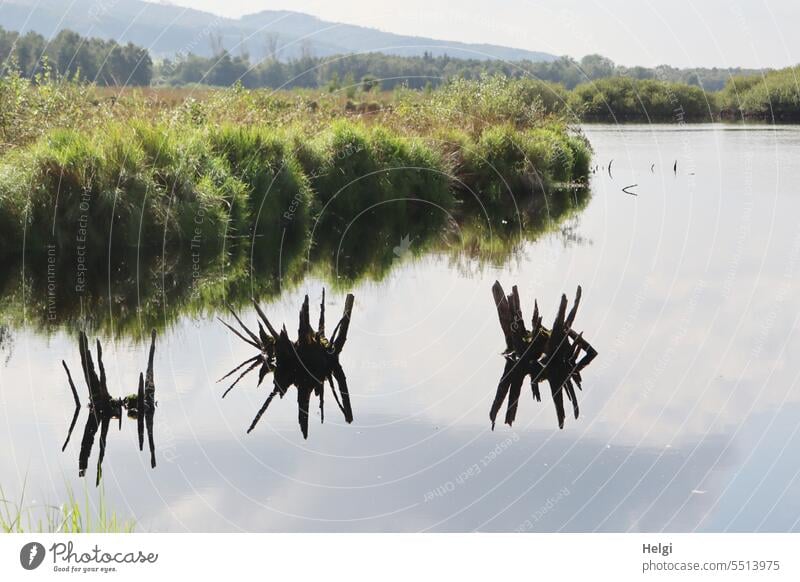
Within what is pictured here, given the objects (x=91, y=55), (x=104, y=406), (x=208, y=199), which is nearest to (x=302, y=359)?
(x=104, y=406)

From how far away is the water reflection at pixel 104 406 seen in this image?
8.04 m

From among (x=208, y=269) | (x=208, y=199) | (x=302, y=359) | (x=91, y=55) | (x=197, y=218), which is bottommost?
(x=302, y=359)

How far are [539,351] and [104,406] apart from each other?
3870 mm

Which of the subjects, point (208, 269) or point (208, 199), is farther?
point (208, 199)

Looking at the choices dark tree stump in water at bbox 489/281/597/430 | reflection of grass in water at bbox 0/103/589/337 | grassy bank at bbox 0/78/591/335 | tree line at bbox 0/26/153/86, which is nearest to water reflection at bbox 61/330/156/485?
dark tree stump in water at bbox 489/281/597/430

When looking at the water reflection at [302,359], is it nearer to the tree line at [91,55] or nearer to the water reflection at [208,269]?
the water reflection at [208,269]

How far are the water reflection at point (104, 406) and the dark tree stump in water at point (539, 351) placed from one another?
287 centimetres

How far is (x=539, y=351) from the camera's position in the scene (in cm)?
1020

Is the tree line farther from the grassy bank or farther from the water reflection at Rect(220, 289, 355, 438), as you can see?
the water reflection at Rect(220, 289, 355, 438)

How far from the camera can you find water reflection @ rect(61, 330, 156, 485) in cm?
804

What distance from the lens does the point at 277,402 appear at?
923 cm

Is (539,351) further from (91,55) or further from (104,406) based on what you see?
(91,55)

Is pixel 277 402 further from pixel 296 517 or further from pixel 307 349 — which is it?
pixel 296 517

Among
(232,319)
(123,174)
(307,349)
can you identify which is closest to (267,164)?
(123,174)
